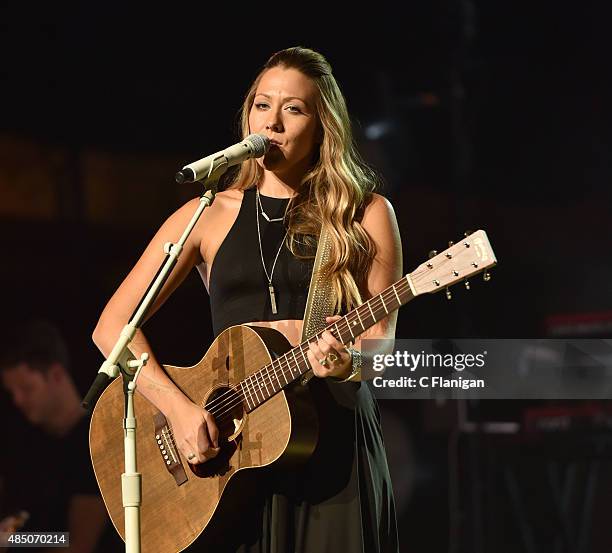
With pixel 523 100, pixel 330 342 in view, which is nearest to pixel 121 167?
pixel 523 100

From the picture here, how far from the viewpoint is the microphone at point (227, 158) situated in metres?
2.29

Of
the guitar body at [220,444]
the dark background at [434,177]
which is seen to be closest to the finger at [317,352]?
the guitar body at [220,444]

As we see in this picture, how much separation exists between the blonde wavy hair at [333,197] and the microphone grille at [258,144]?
0.21m

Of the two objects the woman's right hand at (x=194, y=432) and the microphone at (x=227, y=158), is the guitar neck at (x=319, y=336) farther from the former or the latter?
the microphone at (x=227, y=158)

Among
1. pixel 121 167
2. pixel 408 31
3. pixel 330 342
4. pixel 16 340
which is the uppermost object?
pixel 408 31

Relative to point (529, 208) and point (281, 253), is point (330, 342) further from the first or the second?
point (529, 208)

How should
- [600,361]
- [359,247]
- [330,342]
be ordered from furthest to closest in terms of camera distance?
[600,361] → [359,247] → [330,342]

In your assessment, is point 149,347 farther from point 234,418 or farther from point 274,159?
point 274,159

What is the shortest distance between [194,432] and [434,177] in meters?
2.64

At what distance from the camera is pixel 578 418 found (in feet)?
15.0

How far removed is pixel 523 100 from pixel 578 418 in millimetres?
1462

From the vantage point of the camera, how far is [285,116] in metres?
2.61

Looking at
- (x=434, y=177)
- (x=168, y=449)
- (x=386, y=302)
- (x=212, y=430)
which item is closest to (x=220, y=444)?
(x=212, y=430)

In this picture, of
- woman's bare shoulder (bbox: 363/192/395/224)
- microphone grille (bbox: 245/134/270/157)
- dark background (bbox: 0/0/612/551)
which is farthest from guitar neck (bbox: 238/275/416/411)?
dark background (bbox: 0/0/612/551)
